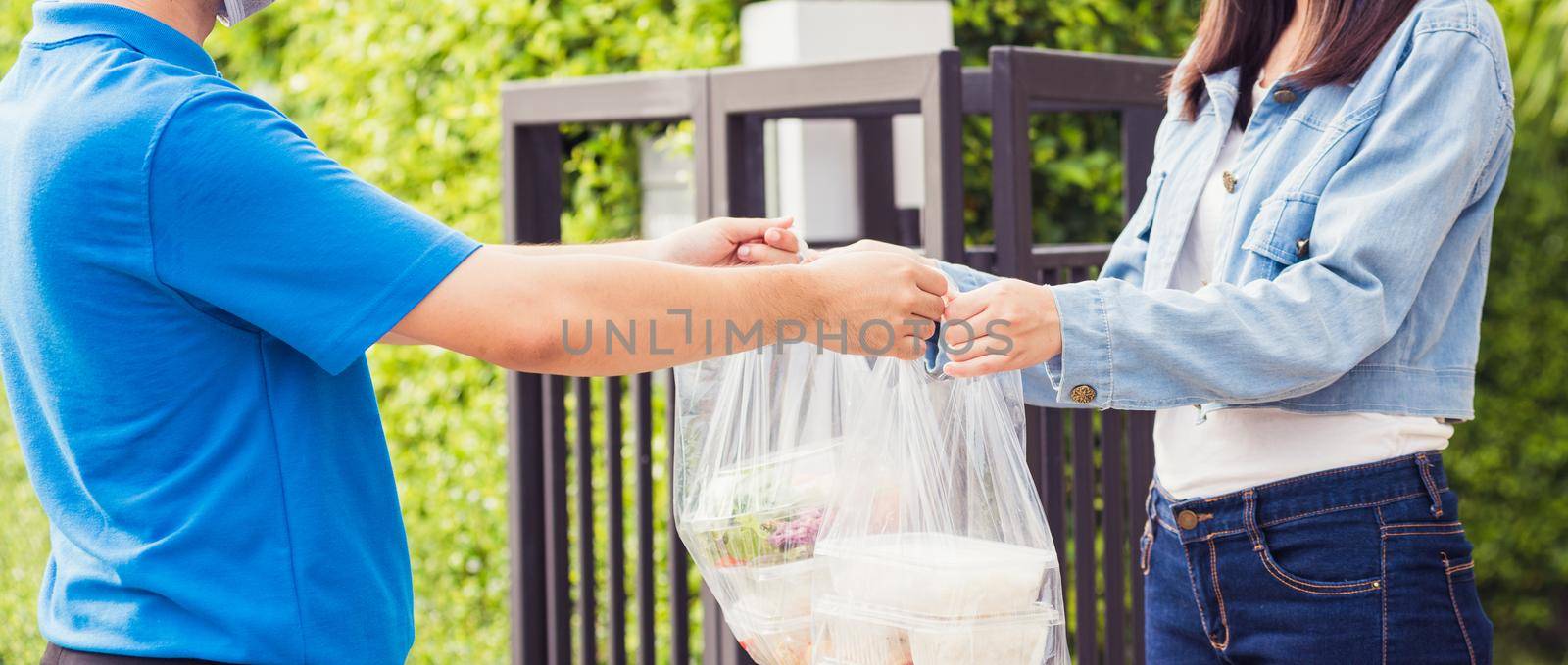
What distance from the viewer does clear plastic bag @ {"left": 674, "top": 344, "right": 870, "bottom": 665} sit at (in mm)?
1647

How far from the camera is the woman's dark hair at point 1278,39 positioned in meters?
1.60

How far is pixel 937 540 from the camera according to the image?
5.11ft

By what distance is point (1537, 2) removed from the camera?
12.4 feet

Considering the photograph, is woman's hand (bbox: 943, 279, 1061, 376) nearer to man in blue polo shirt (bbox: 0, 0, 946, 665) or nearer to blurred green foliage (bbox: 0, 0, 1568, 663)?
man in blue polo shirt (bbox: 0, 0, 946, 665)

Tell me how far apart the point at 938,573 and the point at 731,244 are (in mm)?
636

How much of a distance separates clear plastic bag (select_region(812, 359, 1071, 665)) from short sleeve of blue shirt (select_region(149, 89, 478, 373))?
0.56 meters

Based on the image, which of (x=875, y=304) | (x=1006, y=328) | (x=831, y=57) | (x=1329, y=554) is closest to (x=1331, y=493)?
(x=1329, y=554)

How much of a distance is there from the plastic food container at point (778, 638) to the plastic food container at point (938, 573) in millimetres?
81

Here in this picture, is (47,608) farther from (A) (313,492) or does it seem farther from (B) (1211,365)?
(B) (1211,365)

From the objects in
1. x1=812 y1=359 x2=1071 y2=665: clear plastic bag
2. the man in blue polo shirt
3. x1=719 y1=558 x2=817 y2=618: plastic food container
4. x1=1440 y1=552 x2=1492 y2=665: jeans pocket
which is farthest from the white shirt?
the man in blue polo shirt

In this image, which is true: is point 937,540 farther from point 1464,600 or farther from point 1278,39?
point 1278,39

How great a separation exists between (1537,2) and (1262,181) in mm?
2658

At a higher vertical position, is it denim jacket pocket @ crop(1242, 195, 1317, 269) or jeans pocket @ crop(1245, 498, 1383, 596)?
denim jacket pocket @ crop(1242, 195, 1317, 269)

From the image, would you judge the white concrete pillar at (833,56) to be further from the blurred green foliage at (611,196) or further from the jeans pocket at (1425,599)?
the jeans pocket at (1425,599)
